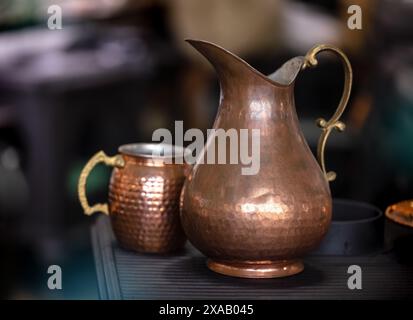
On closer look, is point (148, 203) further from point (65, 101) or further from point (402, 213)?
point (65, 101)

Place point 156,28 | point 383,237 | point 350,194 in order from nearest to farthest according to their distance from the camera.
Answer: point 383,237 < point 350,194 < point 156,28

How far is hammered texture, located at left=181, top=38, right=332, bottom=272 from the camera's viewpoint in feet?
2.71

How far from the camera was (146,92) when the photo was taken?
2.86 meters

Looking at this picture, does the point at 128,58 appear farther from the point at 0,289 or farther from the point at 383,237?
the point at 383,237

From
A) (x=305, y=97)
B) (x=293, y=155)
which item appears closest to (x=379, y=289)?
(x=293, y=155)

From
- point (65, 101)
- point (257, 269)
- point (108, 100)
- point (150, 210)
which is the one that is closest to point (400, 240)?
point (257, 269)

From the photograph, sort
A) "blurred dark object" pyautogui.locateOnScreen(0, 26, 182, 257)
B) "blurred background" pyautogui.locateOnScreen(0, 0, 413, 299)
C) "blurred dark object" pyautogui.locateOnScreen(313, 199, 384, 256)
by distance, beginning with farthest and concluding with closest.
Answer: "blurred dark object" pyautogui.locateOnScreen(0, 26, 182, 257) < "blurred background" pyautogui.locateOnScreen(0, 0, 413, 299) < "blurred dark object" pyautogui.locateOnScreen(313, 199, 384, 256)

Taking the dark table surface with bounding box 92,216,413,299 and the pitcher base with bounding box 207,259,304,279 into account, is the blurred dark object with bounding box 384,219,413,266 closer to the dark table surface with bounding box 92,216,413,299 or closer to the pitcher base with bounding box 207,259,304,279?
the dark table surface with bounding box 92,216,413,299

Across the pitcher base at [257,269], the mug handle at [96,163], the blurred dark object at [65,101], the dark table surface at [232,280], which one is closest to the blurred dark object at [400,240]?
the dark table surface at [232,280]

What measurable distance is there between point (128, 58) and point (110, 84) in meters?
0.18

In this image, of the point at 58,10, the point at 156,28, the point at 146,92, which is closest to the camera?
the point at 58,10

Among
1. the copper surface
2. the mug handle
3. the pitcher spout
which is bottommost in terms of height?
the copper surface

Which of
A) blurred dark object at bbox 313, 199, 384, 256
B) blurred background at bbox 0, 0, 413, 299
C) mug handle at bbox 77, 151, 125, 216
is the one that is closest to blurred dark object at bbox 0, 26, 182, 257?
blurred background at bbox 0, 0, 413, 299

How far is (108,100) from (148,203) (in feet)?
5.63
